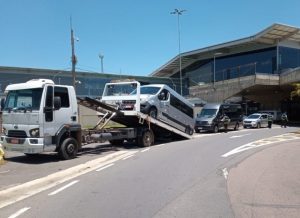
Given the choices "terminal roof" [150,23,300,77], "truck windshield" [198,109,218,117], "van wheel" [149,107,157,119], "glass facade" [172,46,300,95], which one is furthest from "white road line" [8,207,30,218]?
"terminal roof" [150,23,300,77]

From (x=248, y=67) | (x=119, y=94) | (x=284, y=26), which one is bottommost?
(x=119, y=94)

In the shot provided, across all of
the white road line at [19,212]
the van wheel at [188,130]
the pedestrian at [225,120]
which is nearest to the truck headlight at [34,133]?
the white road line at [19,212]

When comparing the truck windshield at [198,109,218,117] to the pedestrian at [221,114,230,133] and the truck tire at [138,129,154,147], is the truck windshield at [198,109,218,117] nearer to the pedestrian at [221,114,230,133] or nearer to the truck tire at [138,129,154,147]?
the pedestrian at [221,114,230,133]

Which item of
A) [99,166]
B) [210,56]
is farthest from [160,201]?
[210,56]

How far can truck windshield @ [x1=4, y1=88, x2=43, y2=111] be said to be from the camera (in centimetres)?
1518

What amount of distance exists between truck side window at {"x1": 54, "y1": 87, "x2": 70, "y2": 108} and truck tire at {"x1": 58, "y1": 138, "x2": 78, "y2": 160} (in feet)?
4.25

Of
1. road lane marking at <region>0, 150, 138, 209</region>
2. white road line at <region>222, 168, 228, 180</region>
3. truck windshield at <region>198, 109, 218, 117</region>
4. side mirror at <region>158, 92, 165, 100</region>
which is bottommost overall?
white road line at <region>222, 168, 228, 180</region>

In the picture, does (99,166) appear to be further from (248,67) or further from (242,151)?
(248,67)

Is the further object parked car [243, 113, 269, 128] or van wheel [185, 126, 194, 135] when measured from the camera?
parked car [243, 113, 269, 128]

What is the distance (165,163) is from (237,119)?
25656 mm

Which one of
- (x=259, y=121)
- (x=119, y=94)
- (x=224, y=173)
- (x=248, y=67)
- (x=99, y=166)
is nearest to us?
(x=224, y=173)

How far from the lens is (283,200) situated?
8727 mm

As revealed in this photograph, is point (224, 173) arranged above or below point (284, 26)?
below

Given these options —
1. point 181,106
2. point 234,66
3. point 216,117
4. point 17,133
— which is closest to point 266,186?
point 17,133
